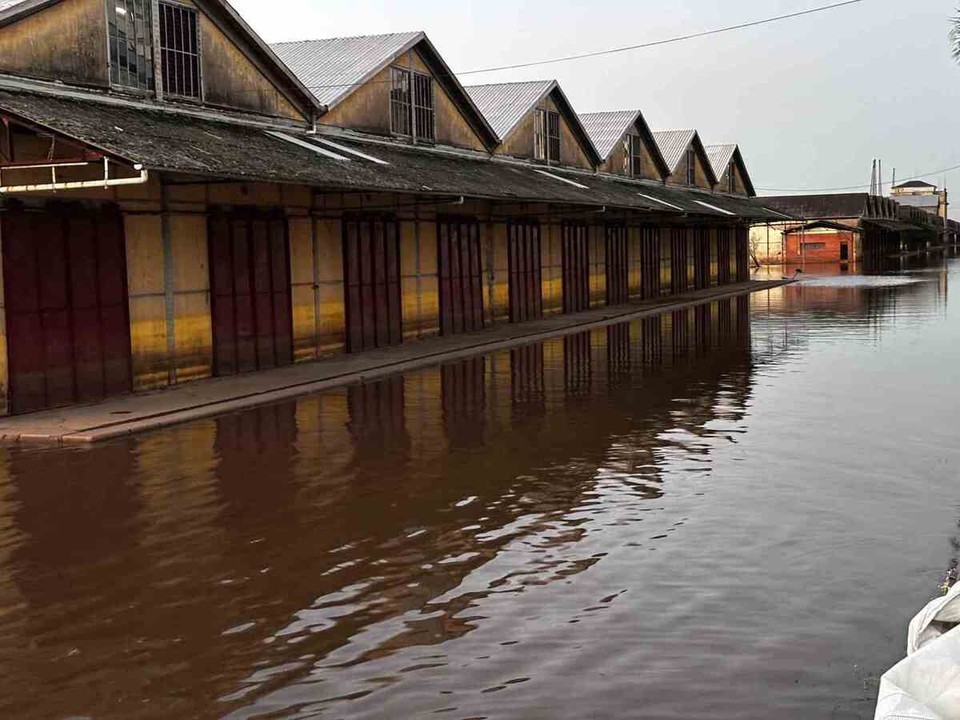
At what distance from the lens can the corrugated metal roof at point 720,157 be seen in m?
58.6

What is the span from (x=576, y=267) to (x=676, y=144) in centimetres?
1830

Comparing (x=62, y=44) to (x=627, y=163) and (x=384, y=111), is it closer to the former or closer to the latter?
(x=384, y=111)

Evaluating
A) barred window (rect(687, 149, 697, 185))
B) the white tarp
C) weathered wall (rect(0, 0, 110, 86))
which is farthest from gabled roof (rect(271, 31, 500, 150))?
barred window (rect(687, 149, 697, 185))

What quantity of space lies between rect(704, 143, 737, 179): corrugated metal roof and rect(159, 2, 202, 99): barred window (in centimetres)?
4217

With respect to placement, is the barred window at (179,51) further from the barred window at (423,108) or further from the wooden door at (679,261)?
the wooden door at (679,261)

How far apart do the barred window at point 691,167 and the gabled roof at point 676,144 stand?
42 centimetres

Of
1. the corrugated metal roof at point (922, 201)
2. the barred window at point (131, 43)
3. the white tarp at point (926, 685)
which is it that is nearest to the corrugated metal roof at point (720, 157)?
the barred window at point (131, 43)

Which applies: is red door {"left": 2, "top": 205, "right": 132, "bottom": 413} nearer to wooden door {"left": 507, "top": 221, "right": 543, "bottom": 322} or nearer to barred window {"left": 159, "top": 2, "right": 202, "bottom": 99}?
barred window {"left": 159, "top": 2, "right": 202, "bottom": 99}

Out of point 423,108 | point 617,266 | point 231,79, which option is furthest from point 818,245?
point 231,79

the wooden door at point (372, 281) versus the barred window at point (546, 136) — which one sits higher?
the barred window at point (546, 136)

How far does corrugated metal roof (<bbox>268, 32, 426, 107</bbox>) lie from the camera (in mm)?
24203

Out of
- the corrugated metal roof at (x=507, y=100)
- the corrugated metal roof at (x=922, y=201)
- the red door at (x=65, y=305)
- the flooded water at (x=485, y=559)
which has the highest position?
the corrugated metal roof at (x=922, y=201)

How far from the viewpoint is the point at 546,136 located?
116 ft

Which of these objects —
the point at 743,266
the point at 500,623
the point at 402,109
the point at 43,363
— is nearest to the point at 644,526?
the point at 500,623
